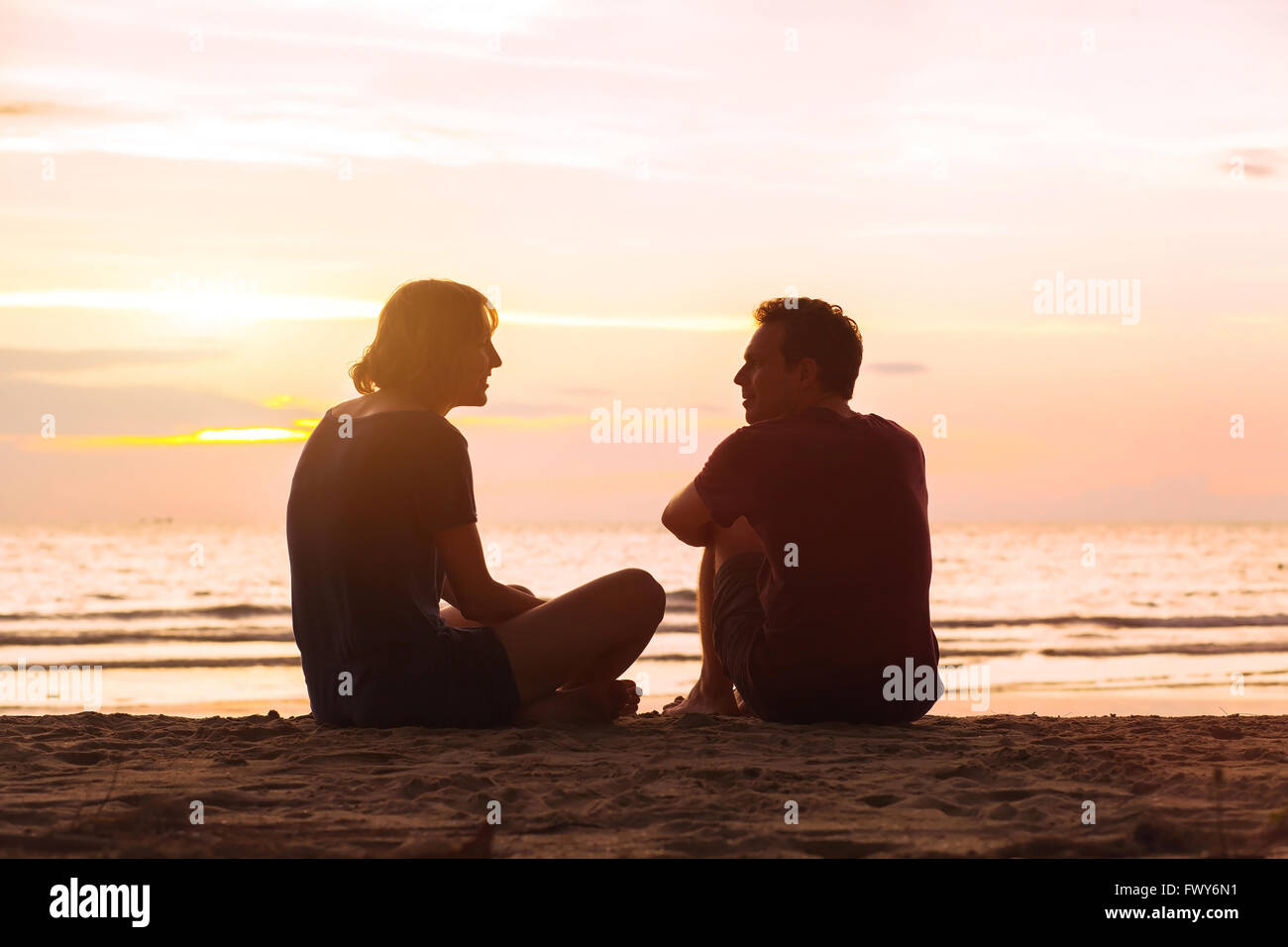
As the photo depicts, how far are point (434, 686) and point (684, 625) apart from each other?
1220 cm

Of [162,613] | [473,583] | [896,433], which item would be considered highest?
[896,433]

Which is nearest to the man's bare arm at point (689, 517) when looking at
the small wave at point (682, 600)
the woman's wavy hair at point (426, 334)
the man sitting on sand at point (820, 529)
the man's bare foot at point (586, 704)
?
the man sitting on sand at point (820, 529)

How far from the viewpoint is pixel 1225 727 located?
15.6ft

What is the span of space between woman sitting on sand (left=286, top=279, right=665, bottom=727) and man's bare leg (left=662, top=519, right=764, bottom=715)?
0.48 m

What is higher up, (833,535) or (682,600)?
(833,535)

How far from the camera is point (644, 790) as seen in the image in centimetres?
332

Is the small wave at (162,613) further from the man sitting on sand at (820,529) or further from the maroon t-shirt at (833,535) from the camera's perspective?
the maroon t-shirt at (833,535)

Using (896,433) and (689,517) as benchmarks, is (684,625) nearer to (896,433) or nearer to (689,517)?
(689,517)

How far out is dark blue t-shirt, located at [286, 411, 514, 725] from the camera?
A: 4.02 m

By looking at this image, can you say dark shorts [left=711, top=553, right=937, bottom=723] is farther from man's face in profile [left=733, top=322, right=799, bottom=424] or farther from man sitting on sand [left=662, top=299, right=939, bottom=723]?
man's face in profile [left=733, top=322, right=799, bottom=424]

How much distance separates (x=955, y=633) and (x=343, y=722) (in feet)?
40.7

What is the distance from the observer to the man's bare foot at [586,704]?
14.4ft

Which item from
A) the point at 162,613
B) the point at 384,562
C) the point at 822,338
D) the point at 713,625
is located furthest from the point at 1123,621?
the point at 384,562

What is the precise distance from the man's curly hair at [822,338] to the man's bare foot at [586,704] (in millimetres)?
1359
